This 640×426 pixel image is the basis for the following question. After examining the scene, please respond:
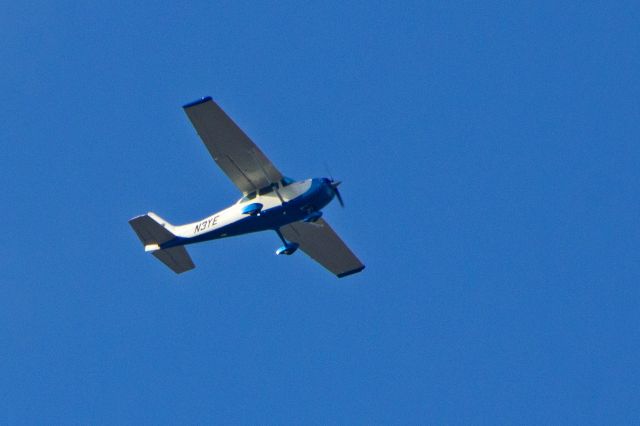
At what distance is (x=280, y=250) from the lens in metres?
45.2

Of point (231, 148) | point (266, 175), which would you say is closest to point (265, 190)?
point (266, 175)

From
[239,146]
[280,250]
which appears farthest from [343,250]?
[239,146]

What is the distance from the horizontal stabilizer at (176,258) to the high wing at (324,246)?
3621mm

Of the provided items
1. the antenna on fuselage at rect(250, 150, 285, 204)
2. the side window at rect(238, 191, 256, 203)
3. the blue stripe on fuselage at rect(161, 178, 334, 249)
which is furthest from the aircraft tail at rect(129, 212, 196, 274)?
the antenna on fuselage at rect(250, 150, 285, 204)

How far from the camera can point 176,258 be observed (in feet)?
154

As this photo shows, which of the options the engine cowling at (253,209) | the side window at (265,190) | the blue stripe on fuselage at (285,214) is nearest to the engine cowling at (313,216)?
the blue stripe on fuselage at (285,214)

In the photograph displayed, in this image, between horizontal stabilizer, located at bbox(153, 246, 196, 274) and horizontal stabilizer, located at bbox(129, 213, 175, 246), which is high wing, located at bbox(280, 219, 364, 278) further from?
horizontal stabilizer, located at bbox(129, 213, 175, 246)

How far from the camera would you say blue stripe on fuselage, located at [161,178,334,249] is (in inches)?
1700

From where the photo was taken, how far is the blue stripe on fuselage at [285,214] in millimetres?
43188

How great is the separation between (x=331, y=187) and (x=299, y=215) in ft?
4.84

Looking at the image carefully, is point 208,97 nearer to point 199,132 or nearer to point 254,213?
point 199,132

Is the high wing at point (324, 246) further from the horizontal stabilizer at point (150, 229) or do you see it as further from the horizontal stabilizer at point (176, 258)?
the horizontal stabilizer at point (150, 229)

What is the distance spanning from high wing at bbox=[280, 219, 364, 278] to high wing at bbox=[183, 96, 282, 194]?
3.63 metres

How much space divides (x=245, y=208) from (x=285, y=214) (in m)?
1.39
